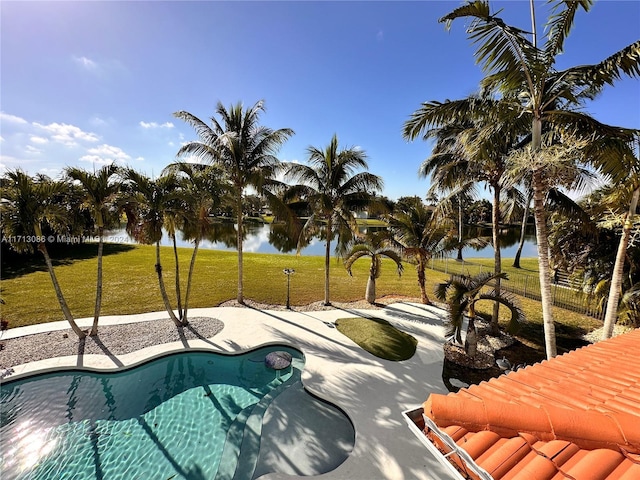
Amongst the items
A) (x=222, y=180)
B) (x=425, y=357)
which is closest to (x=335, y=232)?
(x=222, y=180)

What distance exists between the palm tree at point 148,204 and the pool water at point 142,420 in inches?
166

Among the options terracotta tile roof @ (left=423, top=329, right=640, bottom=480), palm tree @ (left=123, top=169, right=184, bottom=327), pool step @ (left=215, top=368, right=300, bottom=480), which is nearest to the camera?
terracotta tile roof @ (left=423, top=329, right=640, bottom=480)

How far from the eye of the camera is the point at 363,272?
22.5m

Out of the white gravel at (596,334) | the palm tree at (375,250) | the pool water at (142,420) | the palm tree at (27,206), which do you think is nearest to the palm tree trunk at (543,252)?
the white gravel at (596,334)

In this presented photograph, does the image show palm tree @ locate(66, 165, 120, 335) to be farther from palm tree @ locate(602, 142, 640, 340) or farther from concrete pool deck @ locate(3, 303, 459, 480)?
palm tree @ locate(602, 142, 640, 340)

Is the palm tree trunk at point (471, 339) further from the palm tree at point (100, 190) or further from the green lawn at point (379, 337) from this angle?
the palm tree at point (100, 190)

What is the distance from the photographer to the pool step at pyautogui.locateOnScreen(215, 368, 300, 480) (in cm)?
502

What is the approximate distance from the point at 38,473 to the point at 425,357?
31.7 feet

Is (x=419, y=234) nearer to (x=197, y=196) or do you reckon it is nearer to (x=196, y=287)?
(x=197, y=196)

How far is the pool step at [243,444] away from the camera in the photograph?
5.02 meters

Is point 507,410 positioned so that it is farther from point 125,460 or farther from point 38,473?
point 38,473

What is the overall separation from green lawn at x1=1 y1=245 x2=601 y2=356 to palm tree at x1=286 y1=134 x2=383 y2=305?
5.03 meters

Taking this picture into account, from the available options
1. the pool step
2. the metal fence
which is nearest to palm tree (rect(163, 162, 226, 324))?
the pool step

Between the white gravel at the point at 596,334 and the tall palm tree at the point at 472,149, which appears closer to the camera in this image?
the tall palm tree at the point at 472,149
